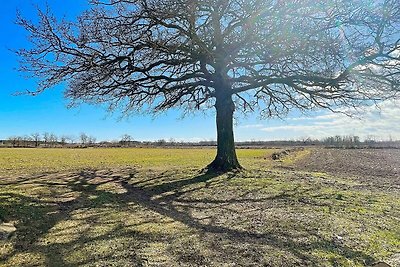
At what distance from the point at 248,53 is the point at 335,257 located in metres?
9.10

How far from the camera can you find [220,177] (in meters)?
13.7

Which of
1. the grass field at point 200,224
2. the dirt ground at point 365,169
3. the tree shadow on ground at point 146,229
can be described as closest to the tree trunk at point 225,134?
the grass field at point 200,224

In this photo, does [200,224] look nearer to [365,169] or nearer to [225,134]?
[225,134]

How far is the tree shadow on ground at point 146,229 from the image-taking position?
5152 mm

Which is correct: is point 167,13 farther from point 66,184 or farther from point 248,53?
point 66,184

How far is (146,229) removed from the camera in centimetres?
666

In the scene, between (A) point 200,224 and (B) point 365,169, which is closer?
(A) point 200,224

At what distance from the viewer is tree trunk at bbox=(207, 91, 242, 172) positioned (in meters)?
15.1

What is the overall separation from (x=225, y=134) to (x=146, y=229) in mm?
9117

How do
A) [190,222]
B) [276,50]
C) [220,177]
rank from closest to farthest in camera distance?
[190,222] < [276,50] < [220,177]

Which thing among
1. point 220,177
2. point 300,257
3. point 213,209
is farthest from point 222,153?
point 300,257

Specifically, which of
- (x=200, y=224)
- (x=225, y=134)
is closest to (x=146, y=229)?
(x=200, y=224)

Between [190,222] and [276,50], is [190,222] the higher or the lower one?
the lower one

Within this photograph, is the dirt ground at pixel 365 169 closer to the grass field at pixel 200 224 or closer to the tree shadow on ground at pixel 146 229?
the grass field at pixel 200 224
